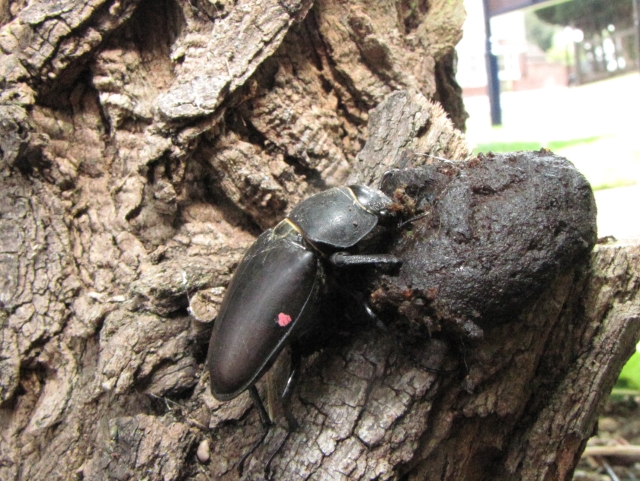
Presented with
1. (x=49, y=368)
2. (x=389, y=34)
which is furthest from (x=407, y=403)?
(x=389, y=34)

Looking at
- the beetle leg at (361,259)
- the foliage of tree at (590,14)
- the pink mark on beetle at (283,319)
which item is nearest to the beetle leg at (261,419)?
the pink mark on beetle at (283,319)

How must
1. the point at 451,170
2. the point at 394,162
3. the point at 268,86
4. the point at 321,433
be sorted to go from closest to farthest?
the point at 321,433, the point at 451,170, the point at 394,162, the point at 268,86

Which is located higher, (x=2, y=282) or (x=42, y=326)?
(x=2, y=282)

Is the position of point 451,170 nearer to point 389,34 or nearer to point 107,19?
point 389,34

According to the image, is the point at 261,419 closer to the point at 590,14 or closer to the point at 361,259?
the point at 361,259

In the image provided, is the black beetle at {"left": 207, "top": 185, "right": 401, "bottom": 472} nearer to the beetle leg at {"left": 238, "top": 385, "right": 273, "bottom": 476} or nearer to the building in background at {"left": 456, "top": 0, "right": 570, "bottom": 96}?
the beetle leg at {"left": 238, "top": 385, "right": 273, "bottom": 476}

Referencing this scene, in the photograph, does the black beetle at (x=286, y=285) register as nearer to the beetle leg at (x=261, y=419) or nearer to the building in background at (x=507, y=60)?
the beetle leg at (x=261, y=419)

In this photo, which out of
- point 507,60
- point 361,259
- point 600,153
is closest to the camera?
point 361,259

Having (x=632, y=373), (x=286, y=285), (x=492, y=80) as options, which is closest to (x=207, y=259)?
(x=286, y=285)
